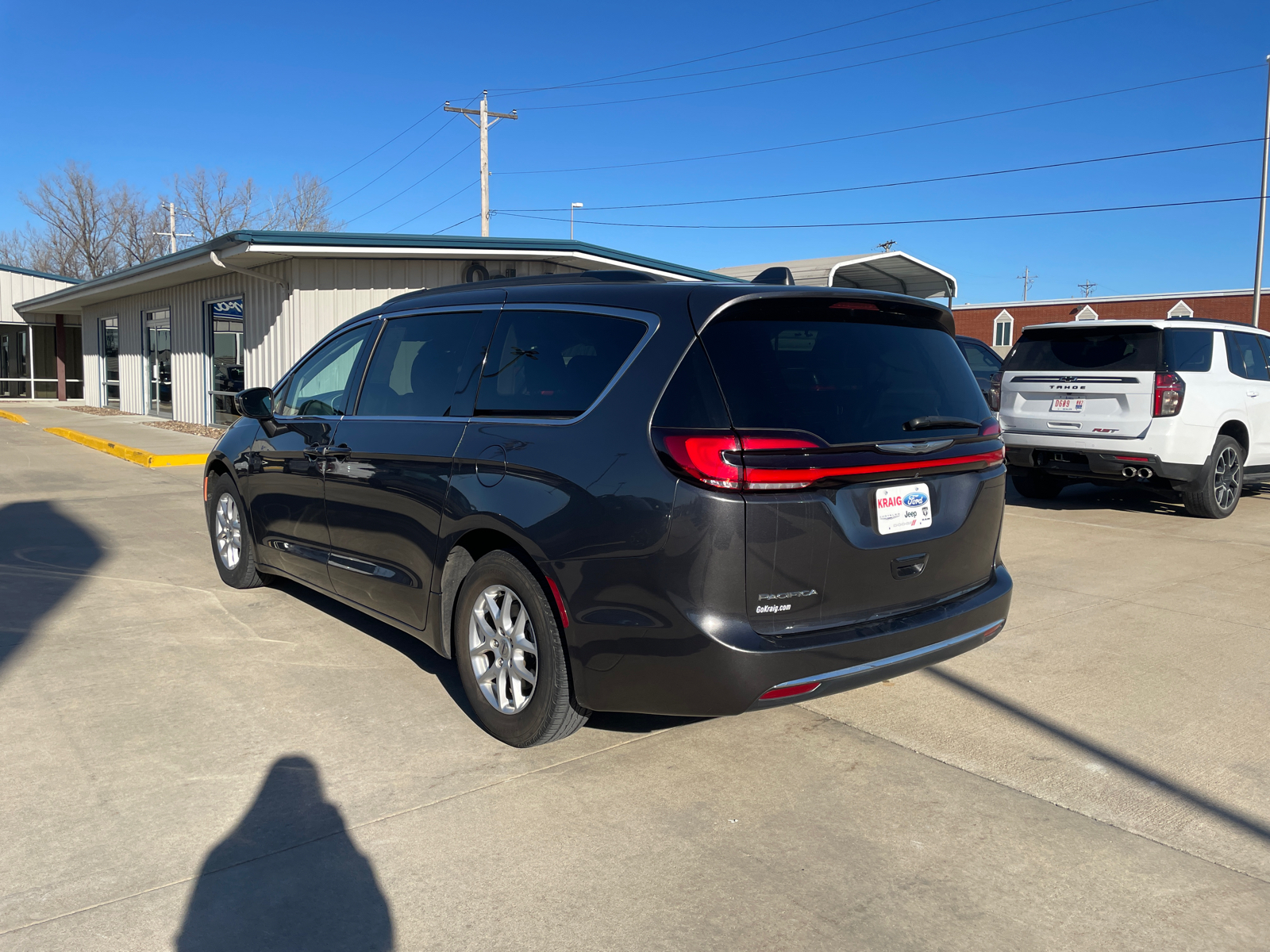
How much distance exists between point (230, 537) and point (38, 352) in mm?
32479

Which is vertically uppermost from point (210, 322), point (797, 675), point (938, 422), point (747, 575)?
point (210, 322)

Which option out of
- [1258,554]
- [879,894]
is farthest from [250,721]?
[1258,554]

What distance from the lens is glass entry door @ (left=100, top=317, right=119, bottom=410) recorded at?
26.3m

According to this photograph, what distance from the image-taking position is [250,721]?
3967 millimetres

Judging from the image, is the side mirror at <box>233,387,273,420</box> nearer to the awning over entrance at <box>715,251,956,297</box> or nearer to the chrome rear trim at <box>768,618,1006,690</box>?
the chrome rear trim at <box>768,618,1006,690</box>

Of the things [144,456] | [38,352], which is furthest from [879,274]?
[38,352]

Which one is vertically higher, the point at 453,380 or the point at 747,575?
the point at 453,380

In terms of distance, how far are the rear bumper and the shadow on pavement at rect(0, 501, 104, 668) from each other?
3311 millimetres

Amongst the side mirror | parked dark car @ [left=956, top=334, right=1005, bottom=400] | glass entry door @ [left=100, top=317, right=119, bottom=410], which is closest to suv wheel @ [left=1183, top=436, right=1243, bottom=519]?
parked dark car @ [left=956, top=334, right=1005, bottom=400]

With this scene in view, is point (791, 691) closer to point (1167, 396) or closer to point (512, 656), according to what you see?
point (512, 656)

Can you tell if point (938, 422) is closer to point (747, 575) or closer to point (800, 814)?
point (747, 575)

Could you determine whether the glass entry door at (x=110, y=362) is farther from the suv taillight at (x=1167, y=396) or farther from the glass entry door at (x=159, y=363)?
the suv taillight at (x=1167, y=396)

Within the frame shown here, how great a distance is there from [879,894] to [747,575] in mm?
991

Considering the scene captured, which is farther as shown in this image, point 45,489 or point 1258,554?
point 45,489
